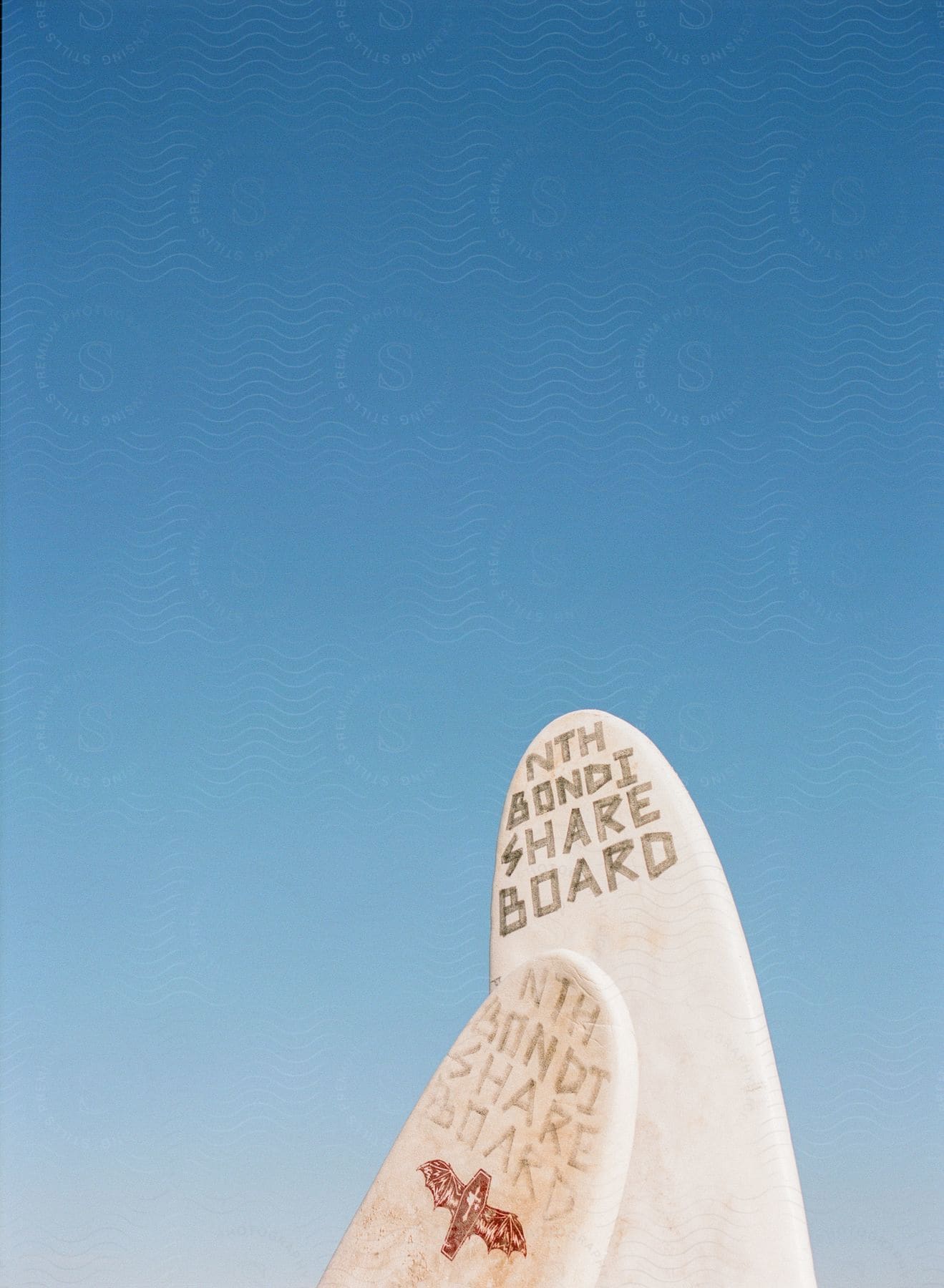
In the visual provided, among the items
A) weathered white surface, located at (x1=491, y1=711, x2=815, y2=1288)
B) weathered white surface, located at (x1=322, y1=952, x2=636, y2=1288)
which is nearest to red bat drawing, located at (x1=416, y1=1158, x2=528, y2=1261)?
weathered white surface, located at (x1=322, y1=952, x2=636, y2=1288)

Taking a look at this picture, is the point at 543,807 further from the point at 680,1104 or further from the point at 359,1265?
the point at 359,1265

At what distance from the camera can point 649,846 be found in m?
5.77

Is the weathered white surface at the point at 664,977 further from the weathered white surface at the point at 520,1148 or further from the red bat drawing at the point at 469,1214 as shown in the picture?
the red bat drawing at the point at 469,1214

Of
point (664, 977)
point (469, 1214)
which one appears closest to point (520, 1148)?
point (469, 1214)

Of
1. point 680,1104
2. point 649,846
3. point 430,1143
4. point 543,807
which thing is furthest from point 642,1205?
point 543,807

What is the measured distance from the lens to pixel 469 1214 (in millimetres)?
5273

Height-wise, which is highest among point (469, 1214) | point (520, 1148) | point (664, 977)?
point (664, 977)

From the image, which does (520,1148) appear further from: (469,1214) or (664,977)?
(664,977)

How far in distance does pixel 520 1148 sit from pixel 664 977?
34.4 inches

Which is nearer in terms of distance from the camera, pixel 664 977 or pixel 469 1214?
pixel 469 1214

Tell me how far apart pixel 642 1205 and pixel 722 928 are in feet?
3.61

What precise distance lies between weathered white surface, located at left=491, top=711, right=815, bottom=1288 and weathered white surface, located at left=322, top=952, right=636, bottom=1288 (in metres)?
0.18

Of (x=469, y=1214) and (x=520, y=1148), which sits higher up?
(x=520, y=1148)

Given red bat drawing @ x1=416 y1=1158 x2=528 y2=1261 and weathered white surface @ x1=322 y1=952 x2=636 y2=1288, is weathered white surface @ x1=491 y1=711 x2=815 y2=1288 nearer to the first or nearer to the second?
weathered white surface @ x1=322 y1=952 x2=636 y2=1288
